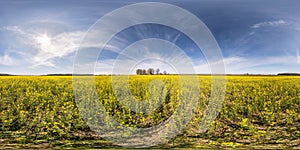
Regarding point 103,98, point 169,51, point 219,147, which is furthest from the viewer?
point 103,98

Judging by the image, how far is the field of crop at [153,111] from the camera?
1157cm

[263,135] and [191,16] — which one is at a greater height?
[191,16]

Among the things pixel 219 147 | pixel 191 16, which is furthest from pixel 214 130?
pixel 191 16

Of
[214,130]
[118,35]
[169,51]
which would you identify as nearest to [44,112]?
[118,35]

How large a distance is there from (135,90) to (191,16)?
338 cm

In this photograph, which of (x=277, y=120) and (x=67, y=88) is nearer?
(x=277, y=120)

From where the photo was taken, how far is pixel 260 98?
13.5m

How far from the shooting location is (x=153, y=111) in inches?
504

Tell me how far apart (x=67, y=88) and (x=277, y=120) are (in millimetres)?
6815

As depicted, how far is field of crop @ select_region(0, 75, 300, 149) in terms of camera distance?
1157cm

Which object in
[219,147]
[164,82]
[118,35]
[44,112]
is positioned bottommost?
[219,147]

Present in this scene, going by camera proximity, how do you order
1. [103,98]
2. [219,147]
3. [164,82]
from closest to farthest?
[219,147] < [103,98] < [164,82]

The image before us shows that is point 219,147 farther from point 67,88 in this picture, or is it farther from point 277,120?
point 67,88

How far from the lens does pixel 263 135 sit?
1185 centimetres
